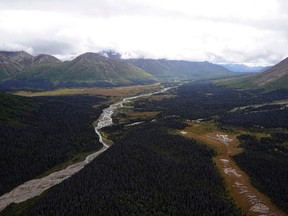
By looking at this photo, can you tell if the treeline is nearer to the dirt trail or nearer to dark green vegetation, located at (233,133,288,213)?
the dirt trail

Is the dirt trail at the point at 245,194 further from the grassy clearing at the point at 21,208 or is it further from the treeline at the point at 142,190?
the grassy clearing at the point at 21,208

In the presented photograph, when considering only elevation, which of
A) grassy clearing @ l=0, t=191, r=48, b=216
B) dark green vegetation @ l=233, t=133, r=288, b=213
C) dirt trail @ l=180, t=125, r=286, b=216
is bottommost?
grassy clearing @ l=0, t=191, r=48, b=216

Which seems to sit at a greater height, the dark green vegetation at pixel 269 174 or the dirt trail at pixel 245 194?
the dark green vegetation at pixel 269 174

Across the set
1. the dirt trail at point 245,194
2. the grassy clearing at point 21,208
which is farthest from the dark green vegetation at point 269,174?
the grassy clearing at point 21,208

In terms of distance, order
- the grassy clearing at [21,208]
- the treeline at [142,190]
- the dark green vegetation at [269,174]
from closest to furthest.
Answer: the treeline at [142,190], the grassy clearing at [21,208], the dark green vegetation at [269,174]

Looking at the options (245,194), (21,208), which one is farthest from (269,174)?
(21,208)

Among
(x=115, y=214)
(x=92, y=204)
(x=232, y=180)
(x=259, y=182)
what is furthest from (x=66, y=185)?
(x=259, y=182)

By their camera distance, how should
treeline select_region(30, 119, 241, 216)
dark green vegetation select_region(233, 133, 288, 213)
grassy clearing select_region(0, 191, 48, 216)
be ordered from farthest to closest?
dark green vegetation select_region(233, 133, 288, 213) → grassy clearing select_region(0, 191, 48, 216) → treeline select_region(30, 119, 241, 216)

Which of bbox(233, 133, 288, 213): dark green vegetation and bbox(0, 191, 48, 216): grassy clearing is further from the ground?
bbox(233, 133, 288, 213): dark green vegetation

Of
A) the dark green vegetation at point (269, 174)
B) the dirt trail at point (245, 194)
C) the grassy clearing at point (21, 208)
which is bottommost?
the grassy clearing at point (21, 208)

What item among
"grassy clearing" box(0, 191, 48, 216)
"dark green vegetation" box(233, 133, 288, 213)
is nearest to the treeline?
"grassy clearing" box(0, 191, 48, 216)
